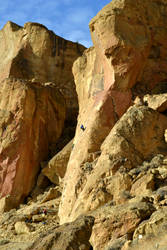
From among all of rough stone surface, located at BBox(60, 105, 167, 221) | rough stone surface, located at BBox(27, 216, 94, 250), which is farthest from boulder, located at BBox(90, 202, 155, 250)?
rough stone surface, located at BBox(60, 105, 167, 221)

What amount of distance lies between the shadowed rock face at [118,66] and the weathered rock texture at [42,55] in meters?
11.4

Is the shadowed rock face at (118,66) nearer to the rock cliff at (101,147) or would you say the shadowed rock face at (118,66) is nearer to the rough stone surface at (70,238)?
the rock cliff at (101,147)

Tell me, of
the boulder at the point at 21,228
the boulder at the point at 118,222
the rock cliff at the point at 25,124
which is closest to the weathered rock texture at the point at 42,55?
the rock cliff at the point at 25,124

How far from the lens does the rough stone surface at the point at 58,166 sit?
1761 centimetres

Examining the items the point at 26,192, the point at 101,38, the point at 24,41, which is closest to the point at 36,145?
the point at 26,192

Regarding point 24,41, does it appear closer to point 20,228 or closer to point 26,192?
point 26,192

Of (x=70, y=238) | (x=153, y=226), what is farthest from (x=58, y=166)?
(x=153, y=226)

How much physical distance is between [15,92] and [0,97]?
113 cm

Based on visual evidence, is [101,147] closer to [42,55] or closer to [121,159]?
[121,159]

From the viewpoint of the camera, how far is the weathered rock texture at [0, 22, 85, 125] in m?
27.8

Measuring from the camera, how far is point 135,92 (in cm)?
A: 1520

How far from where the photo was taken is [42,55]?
28.4m

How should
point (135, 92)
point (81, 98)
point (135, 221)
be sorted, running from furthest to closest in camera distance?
point (81, 98)
point (135, 92)
point (135, 221)

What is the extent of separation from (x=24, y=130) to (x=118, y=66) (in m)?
5.90
